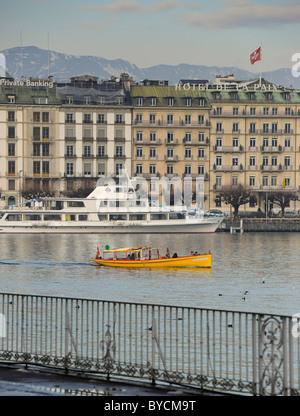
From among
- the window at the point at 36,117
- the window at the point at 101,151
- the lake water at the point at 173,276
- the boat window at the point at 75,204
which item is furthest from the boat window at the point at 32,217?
the window at the point at 101,151

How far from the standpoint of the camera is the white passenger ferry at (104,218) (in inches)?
4537

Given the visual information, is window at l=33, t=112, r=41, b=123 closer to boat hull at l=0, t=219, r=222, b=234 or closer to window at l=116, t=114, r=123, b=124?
window at l=116, t=114, r=123, b=124

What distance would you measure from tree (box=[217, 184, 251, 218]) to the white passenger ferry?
11789 mm

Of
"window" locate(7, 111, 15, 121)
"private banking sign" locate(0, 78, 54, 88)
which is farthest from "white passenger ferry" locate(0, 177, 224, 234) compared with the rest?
A: "private banking sign" locate(0, 78, 54, 88)

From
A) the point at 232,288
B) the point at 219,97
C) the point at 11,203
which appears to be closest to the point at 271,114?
the point at 219,97

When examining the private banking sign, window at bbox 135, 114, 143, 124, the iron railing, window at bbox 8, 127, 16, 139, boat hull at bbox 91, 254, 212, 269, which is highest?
the private banking sign

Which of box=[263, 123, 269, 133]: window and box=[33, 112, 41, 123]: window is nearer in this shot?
box=[33, 112, 41, 123]: window

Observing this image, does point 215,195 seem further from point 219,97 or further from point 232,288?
point 232,288

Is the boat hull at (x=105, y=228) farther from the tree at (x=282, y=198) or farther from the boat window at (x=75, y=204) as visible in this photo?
the tree at (x=282, y=198)

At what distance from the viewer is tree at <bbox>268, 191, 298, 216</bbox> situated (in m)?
131

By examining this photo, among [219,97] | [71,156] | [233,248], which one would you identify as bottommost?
[233,248]
